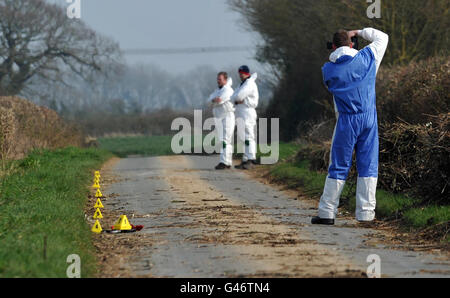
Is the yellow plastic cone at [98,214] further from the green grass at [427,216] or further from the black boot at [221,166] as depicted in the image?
the black boot at [221,166]

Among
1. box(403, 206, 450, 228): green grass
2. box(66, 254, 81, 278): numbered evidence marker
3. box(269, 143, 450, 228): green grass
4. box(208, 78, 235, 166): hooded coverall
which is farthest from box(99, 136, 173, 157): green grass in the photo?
box(66, 254, 81, 278): numbered evidence marker

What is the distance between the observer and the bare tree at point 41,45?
56156 millimetres

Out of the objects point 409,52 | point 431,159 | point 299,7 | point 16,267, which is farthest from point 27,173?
point 299,7

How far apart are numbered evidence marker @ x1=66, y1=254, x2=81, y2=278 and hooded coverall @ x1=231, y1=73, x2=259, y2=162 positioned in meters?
14.0

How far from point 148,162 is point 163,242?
1487 centimetres

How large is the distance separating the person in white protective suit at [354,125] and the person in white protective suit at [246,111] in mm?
10613

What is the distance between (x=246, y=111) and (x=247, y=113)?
0.05m

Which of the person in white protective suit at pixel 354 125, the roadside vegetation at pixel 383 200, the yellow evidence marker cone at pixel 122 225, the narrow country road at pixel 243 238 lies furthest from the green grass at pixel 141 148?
the yellow evidence marker cone at pixel 122 225

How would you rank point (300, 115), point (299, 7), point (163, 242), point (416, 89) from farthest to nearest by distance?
point (300, 115) < point (299, 7) < point (416, 89) < point (163, 242)

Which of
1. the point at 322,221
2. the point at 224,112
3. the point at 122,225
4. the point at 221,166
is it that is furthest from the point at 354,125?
the point at 224,112

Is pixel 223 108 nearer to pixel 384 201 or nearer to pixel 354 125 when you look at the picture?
pixel 384 201

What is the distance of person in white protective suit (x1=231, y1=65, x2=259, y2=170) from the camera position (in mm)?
21766

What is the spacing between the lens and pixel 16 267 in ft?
23.3
